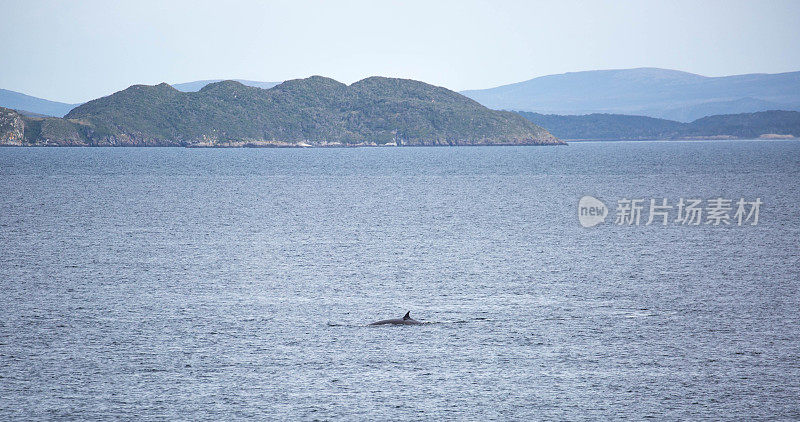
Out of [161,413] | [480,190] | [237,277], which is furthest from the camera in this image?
[480,190]

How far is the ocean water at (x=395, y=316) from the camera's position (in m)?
29.2

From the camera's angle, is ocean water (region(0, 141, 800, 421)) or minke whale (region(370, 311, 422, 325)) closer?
ocean water (region(0, 141, 800, 421))

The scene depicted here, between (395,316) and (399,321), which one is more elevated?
(399,321)

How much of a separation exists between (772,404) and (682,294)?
61.6ft

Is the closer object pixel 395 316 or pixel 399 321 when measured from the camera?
pixel 399 321

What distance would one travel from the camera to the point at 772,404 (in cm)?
2862

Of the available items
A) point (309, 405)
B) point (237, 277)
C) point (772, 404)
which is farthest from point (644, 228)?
point (309, 405)

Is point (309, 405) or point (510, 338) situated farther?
point (510, 338)

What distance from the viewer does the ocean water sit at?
95.8 ft

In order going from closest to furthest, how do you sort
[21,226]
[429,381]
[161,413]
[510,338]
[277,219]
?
[161,413] → [429,381] → [510,338] → [21,226] → [277,219]

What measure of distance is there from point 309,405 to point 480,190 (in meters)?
113

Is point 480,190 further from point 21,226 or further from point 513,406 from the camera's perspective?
point 513,406

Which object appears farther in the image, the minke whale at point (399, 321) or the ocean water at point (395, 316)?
the minke whale at point (399, 321)

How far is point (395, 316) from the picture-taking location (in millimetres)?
41812
